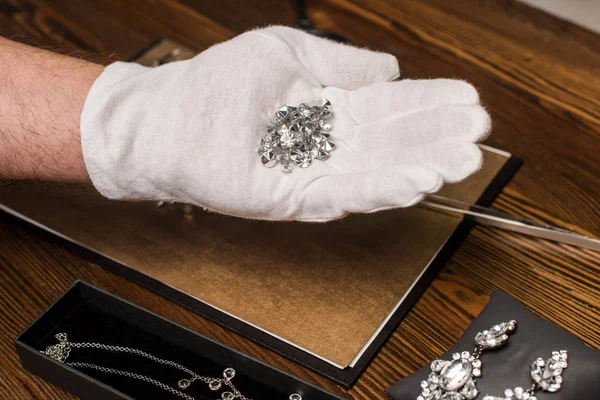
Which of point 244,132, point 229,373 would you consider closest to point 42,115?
point 244,132

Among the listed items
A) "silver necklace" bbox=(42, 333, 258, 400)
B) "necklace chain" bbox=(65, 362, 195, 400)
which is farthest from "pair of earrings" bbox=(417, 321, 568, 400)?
"necklace chain" bbox=(65, 362, 195, 400)

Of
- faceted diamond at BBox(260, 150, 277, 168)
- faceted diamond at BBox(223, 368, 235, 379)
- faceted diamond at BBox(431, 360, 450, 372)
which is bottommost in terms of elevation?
faceted diamond at BBox(223, 368, 235, 379)

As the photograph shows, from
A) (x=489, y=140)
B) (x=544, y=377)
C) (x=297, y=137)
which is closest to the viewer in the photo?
(x=544, y=377)

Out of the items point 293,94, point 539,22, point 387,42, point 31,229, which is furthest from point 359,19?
point 31,229

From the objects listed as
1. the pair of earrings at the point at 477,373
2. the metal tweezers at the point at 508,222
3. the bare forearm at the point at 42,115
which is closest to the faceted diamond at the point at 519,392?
the pair of earrings at the point at 477,373

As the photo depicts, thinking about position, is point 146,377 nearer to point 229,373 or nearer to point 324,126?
point 229,373

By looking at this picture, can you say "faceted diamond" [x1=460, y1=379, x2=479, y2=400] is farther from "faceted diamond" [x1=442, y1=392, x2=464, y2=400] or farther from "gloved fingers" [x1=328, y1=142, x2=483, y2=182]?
"gloved fingers" [x1=328, y1=142, x2=483, y2=182]

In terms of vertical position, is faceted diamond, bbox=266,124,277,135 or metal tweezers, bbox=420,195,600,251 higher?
metal tweezers, bbox=420,195,600,251
